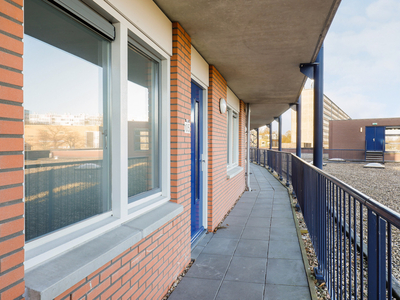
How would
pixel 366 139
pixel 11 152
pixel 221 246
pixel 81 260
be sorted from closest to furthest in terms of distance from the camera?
pixel 11 152 → pixel 81 260 → pixel 221 246 → pixel 366 139

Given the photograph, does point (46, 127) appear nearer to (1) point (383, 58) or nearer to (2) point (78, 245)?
(2) point (78, 245)

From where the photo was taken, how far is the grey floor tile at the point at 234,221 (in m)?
4.91

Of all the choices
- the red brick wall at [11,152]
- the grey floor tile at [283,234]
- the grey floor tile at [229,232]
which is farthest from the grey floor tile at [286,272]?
the red brick wall at [11,152]

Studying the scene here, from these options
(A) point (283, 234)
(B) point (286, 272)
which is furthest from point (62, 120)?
(A) point (283, 234)

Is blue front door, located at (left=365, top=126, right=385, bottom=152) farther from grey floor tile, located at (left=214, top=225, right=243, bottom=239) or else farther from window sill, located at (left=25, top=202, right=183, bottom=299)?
window sill, located at (left=25, top=202, right=183, bottom=299)

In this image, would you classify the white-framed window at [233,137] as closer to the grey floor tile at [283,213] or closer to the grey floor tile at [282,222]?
the grey floor tile at [283,213]

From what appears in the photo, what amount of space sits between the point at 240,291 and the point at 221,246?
1181 mm

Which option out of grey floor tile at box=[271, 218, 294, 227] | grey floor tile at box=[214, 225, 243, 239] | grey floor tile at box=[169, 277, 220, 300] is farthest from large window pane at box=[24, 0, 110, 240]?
grey floor tile at box=[271, 218, 294, 227]

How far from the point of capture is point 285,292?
2.62 metres

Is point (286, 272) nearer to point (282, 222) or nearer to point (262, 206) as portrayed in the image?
point (282, 222)

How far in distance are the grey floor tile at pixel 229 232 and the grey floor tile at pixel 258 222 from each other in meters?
0.30

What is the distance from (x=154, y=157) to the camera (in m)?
2.83

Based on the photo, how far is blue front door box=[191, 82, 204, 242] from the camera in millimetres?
4066

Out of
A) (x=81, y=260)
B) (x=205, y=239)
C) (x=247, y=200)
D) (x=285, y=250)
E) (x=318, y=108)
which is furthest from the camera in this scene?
(x=247, y=200)
